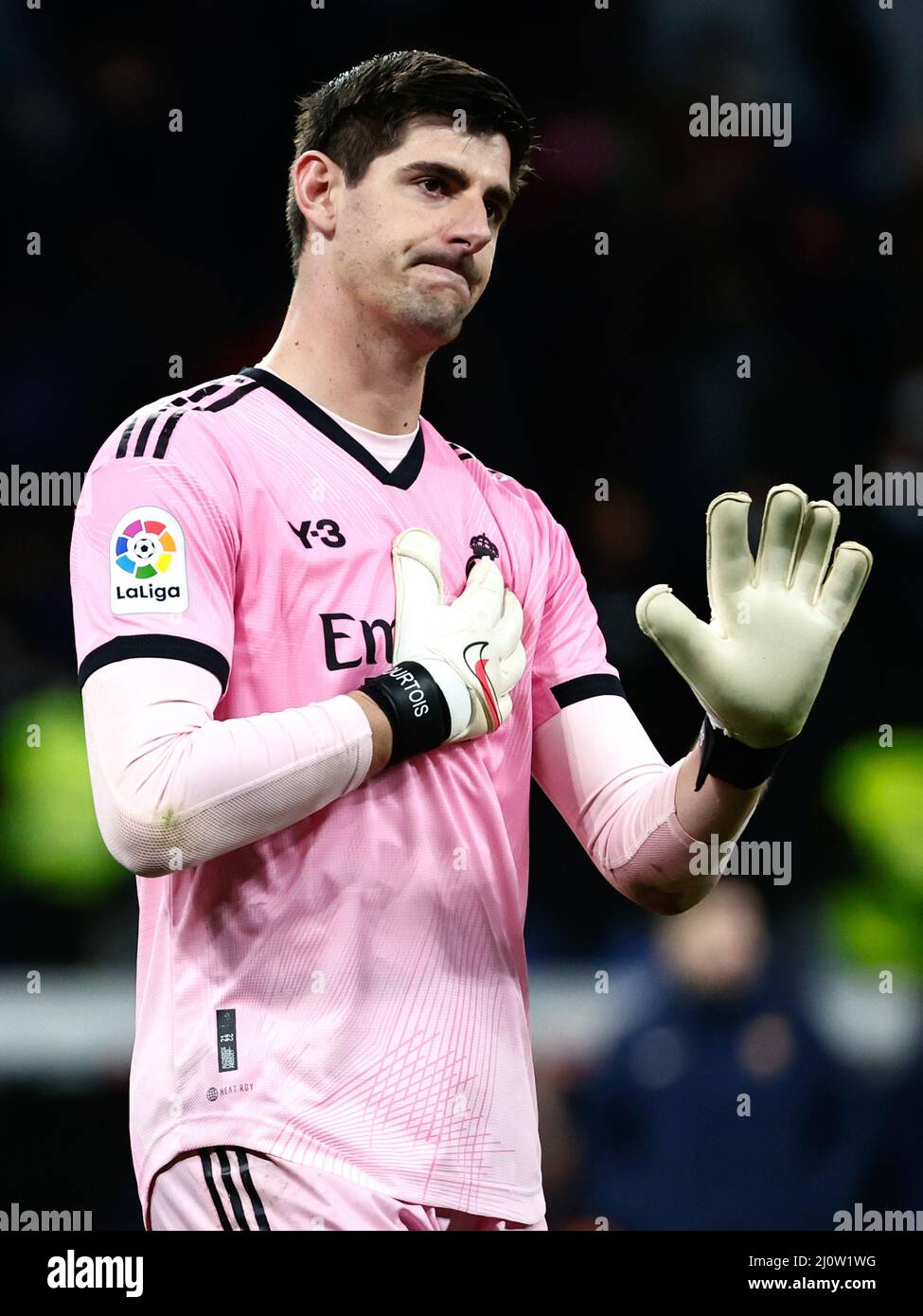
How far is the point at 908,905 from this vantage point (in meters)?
4.20

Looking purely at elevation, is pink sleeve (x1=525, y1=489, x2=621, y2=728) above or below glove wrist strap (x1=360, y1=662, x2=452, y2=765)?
above

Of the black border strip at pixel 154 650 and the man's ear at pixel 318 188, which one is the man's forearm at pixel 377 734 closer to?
the black border strip at pixel 154 650

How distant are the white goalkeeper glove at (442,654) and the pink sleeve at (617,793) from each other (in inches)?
8.7

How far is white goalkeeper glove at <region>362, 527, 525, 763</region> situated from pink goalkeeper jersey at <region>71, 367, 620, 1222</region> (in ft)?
0.11

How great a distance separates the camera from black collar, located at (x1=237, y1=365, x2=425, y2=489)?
7.64 ft

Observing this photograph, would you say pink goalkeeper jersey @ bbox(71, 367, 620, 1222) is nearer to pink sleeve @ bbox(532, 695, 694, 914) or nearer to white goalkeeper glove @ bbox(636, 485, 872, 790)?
pink sleeve @ bbox(532, 695, 694, 914)

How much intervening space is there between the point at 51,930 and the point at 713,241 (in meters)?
2.39

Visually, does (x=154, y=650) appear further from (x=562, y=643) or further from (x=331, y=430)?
(x=562, y=643)

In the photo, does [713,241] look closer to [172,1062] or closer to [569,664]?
[569,664]

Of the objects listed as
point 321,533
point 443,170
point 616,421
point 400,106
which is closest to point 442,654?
point 321,533

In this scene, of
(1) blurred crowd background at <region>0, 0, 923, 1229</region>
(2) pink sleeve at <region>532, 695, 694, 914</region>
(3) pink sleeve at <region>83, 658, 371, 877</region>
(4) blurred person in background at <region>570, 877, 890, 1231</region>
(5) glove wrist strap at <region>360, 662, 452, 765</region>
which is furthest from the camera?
(1) blurred crowd background at <region>0, 0, 923, 1229</region>

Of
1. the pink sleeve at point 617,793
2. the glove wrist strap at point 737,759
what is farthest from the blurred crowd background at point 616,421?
the glove wrist strap at point 737,759

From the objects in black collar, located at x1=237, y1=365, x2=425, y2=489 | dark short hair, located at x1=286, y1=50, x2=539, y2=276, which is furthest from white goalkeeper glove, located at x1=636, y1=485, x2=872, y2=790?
dark short hair, located at x1=286, y1=50, x2=539, y2=276
